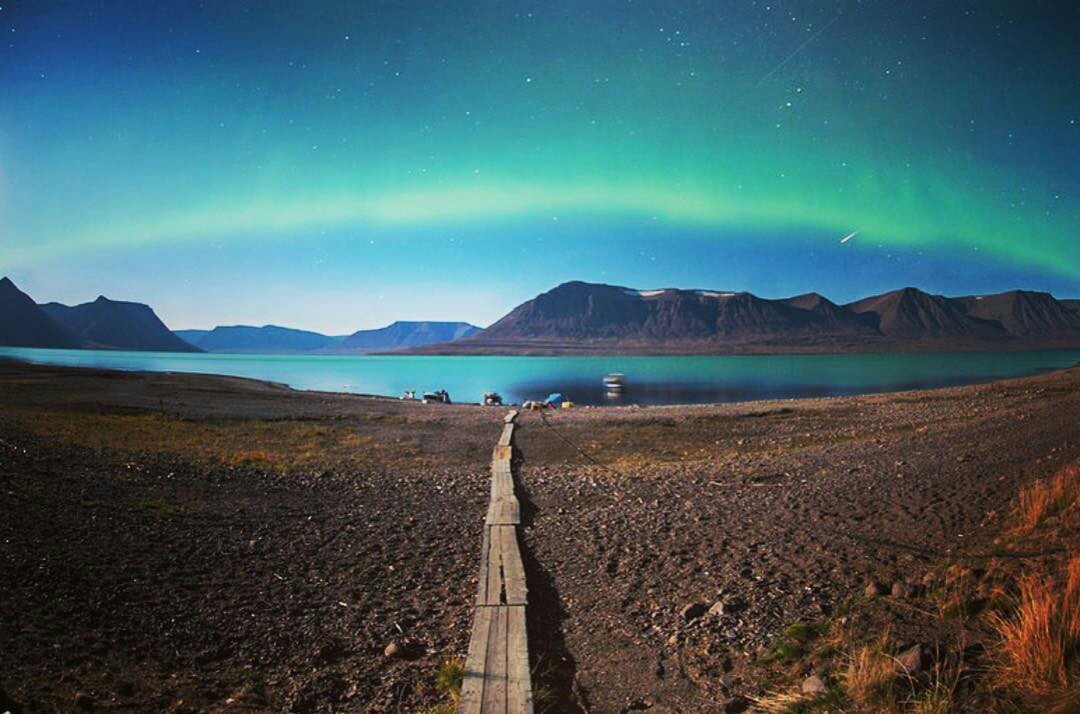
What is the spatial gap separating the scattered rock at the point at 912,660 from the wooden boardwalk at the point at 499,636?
2747 millimetres

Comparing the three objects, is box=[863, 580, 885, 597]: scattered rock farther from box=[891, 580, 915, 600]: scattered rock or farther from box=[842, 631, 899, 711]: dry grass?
box=[842, 631, 899, 711]: dry grass

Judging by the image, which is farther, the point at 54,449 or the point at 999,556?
the point at 54,449

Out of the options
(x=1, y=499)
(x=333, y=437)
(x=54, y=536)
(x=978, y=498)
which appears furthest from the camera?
(x=333, y=437)

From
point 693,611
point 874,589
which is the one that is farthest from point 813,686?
point 874,589

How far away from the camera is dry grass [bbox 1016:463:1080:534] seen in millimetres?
6352

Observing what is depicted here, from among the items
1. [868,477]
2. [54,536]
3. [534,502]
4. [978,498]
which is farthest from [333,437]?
[978,498]

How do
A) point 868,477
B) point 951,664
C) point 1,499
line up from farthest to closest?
point 868,477
point 1,499
point 951,664

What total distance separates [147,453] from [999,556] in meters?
16.1

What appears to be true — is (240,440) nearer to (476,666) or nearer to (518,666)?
(476,666)

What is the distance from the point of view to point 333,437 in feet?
70.1

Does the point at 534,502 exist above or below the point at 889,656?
below

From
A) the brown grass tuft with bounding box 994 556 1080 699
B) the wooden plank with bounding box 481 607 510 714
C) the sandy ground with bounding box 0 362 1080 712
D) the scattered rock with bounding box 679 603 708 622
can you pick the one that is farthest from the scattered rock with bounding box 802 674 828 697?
the wooden plank with bounding box 481 607 510 714

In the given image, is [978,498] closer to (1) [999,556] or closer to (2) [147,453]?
(1) [999,556]

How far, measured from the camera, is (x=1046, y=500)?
6.61 meters
